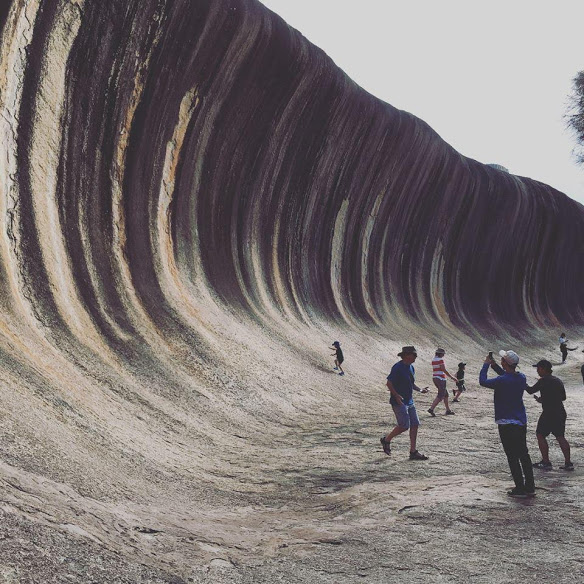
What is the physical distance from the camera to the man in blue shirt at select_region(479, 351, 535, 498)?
19.6 feet

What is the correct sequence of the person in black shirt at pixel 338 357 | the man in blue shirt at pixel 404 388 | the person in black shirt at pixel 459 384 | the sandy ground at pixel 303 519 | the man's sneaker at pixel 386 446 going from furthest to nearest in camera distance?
the person in black shirt at pixel 338 357, the person in black shirt at pixel 459 384, the man's sneaker at pixel 386 446, the man in blue shirt at pixel 404 388, the sandy ground at pixel 303 519

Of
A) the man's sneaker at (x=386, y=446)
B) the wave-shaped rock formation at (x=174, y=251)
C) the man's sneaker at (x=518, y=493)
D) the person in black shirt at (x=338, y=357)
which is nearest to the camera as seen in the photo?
the man's sneaker at (x=518, y=493)

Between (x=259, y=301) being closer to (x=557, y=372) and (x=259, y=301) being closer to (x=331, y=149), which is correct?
(x=331, y=149)

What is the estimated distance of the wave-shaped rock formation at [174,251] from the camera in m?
6.77

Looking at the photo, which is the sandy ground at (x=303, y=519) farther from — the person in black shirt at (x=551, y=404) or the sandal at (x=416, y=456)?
the person in black shirt at (x=551, y=404)

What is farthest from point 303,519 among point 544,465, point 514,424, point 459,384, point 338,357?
point 338,357

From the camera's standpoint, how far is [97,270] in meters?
11.6

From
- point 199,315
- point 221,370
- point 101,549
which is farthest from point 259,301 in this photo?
point 101,549

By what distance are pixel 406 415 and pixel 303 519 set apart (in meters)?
2.37

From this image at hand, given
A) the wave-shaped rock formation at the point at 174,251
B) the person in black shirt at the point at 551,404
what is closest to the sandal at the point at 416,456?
the person in black shirt at the point at 551,404

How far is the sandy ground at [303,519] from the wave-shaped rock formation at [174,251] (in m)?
0.06

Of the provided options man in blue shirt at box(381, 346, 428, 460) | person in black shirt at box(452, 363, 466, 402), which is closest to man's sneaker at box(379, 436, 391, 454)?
man in blue shirt at box(381, 346, 428, 460)

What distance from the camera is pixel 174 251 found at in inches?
566

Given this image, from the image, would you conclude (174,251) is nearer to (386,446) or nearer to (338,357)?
(338,357)
